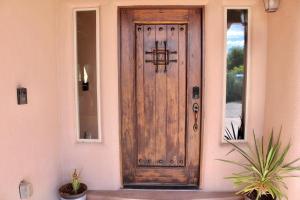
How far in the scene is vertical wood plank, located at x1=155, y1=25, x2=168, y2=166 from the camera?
265cm

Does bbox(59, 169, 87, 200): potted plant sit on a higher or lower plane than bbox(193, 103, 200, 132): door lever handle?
lower

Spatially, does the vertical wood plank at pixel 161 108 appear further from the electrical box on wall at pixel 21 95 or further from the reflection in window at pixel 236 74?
the electrical box on wall at pixel 21 95

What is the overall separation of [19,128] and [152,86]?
4.35 ft

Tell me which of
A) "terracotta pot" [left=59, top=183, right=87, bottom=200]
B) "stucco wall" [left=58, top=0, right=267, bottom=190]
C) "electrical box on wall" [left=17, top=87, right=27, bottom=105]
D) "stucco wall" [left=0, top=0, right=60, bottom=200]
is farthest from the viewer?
"stucco wall" [left=58, top=0, right=267, bottom=190]

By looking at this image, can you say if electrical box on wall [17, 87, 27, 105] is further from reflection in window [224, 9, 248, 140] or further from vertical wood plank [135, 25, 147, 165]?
reflection in window [224, 9, 248, 140]

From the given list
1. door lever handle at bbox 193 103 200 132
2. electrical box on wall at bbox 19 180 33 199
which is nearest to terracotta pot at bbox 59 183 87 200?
electrical box on wall at bbox 19 180 33 199

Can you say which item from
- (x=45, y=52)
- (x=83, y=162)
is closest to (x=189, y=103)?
(x=83, y=162)

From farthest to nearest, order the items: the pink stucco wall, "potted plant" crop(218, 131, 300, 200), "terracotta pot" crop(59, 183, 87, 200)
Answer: "terracotta pot" crop(59, 183, 87, 200) → the pink stucco wall → "potted plant" crop(218, 131, 300, 200)

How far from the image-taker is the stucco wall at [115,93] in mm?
2545

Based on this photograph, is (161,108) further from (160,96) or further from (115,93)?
(115,93)

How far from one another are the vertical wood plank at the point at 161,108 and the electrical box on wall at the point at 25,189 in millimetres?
1289

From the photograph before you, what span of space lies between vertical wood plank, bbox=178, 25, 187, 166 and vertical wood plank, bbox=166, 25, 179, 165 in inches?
1.3

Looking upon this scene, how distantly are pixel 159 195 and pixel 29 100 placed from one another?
1558 mm

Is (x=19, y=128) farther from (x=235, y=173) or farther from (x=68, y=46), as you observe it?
(x=235, y=173)
